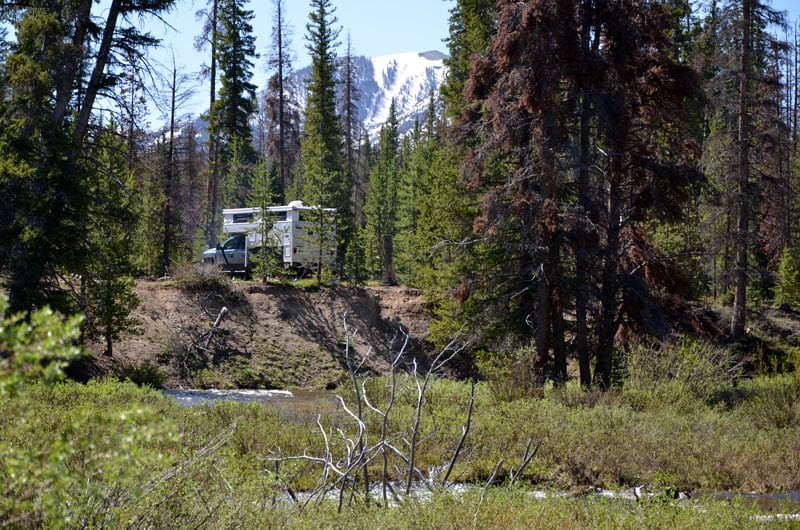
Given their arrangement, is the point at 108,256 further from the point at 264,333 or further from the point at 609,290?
the point at 609,290

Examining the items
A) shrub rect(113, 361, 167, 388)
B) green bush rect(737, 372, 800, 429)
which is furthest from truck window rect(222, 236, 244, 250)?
green bush rect(737, 372, 800, 429)

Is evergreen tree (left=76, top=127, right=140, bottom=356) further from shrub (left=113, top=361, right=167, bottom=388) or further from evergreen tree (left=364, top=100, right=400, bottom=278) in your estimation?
evergreen tree (left=364, top=100, right=400, bottom=278)

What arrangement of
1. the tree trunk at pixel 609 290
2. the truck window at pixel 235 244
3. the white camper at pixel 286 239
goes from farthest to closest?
1. the truck window at pixel 235 244
2. the white camper at pixel 286 239
3. the tree trunk at pixel 609 290

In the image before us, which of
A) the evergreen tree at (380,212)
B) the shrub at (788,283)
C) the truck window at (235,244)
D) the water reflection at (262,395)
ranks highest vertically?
the evergreen tree at (380,212)

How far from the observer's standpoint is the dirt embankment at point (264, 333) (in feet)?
78.7

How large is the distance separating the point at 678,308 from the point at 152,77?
1476 centimetres

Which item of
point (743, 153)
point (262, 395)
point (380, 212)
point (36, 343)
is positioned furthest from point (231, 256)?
point (36, 343)

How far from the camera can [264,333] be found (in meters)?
27.0

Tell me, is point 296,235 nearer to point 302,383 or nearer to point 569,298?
point 302,383

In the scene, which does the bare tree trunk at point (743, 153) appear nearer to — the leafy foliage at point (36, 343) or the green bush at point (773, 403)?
the green bush at point (773, 403)

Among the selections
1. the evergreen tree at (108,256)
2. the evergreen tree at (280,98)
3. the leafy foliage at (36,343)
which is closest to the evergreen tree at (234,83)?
the evergreen tree at (280,98)

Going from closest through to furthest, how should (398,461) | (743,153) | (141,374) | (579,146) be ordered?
1. (398,461)
2. (579,146)
3. (141,374)
4. (743,153)

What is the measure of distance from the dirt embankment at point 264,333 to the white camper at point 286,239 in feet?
6.72

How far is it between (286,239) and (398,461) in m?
21.8
